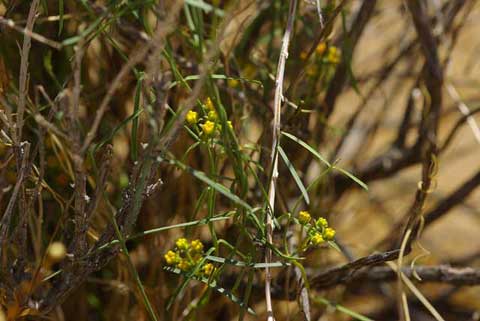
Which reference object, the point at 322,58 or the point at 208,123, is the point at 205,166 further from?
the point at 208,123

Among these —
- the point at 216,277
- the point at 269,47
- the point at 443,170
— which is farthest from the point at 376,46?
the point at 216,277

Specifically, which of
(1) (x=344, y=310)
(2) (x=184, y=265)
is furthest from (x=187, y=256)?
(1) (x=344, y=310)

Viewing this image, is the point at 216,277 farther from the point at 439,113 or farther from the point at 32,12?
the point at 439,113

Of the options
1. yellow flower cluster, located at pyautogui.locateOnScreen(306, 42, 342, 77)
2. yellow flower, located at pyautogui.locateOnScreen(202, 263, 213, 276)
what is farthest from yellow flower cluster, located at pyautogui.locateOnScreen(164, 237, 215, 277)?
yellow flower cluster, located at pyautogui.locateOnScreen(306, 42, 342, 77)

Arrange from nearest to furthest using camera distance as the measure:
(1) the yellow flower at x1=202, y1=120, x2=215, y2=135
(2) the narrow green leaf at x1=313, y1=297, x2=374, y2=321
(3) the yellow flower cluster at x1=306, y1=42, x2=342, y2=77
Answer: (1) the yellow flower at x1=202, y1=120, x2=215, y2=135 < (2) the narrow green leaf at x1=313, y1=297, x2=374, y2=321 < (3) the yellow flower cluster at x1=306, y1=42, x2=342, y2=77

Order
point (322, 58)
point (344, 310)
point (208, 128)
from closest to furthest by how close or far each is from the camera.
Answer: point (208, 128)
point (344, 310)
point (322, 58)

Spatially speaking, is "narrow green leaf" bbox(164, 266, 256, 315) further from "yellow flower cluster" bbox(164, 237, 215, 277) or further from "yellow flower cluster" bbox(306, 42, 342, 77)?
"yellow flower cluster" bbox(306, 42, 342, 77)

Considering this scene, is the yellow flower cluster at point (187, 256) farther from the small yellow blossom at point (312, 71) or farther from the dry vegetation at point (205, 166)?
the small yellow blossom at point (312, 71)

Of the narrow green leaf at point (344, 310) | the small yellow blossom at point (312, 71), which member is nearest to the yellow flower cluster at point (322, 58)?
the small yellow blossom at point (312, 71)
